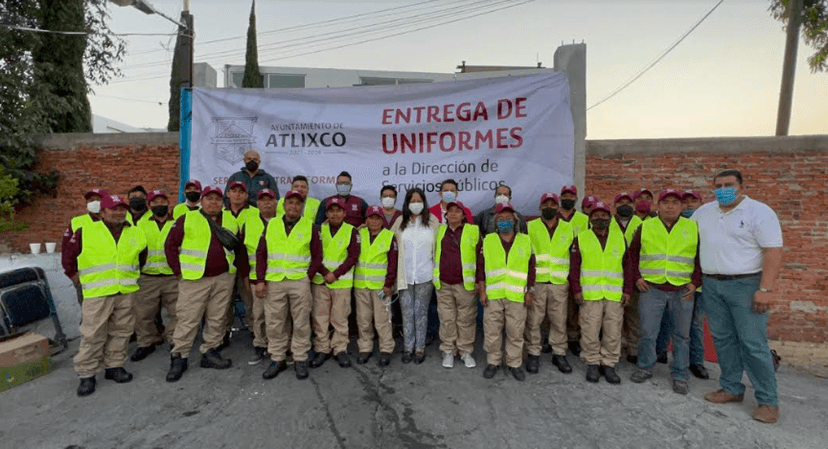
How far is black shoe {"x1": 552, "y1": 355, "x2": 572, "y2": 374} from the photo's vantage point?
13.9 feet

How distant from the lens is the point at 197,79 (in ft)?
21.0

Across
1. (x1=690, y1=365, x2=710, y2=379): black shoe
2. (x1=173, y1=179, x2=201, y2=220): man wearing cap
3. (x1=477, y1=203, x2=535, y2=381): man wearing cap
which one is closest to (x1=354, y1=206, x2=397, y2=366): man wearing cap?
(x1=477, y1=203, x2=535, y2=381): man wearing cap

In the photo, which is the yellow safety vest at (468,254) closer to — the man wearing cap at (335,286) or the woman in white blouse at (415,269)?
the woman in white blouse at (415,269)

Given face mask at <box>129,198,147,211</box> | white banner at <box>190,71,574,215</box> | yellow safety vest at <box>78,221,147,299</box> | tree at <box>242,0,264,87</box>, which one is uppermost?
tree at <box>242,0,264,87</box>

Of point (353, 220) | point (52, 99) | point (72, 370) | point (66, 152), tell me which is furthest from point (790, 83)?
Result: point (52, 99)

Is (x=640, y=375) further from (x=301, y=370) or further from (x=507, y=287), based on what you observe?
(x=301, y=370)

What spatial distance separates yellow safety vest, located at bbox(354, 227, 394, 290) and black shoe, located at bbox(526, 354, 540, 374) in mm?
1759

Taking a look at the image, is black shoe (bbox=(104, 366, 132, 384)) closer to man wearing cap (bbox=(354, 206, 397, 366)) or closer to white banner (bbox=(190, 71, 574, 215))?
man wearing cap (bbox=(354, 206, 397, 366))

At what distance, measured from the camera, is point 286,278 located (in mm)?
4199

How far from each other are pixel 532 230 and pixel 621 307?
1167mm

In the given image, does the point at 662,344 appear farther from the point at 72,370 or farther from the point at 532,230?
the point at 72,370

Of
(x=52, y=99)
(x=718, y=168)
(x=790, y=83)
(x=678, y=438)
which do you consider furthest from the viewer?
(x=790, y=83)

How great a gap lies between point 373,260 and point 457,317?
44.1 inches

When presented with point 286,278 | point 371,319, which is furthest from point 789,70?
point 286,278
